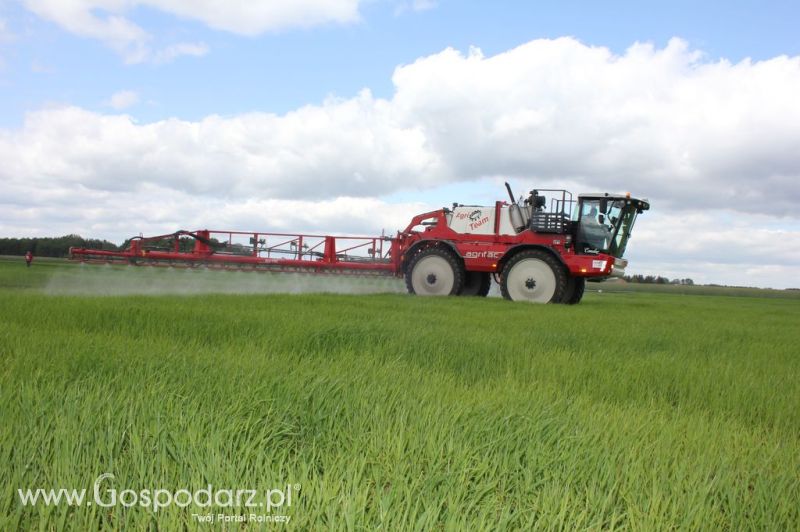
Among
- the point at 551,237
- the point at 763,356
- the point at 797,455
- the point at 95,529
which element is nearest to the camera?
the point at 95,529

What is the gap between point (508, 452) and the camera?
243 centimetres

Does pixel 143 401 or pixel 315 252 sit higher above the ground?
pixel 315 252

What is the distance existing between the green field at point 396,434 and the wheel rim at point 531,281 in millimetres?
8763

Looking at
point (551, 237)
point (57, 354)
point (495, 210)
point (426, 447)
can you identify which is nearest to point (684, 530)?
point (426, 447)

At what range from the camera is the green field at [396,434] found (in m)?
1.95

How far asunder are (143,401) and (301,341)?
8.79 feet

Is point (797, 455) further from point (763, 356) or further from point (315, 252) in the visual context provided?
point (315, 252)

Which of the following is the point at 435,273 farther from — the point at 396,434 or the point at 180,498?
the point at 180,498

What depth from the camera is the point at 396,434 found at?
2.46 metres

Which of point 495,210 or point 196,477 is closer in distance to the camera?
point 196,477

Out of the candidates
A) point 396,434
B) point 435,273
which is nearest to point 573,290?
point 435,273

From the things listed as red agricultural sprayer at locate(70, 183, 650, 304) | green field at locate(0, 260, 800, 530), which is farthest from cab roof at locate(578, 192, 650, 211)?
green field at locate(0, 260, 800, 530)

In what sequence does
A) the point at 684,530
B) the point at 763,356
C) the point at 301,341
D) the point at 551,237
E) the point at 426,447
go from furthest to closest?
the point at 551,237, the point at 763,356, the point at 301,341, the point at 426,447, the point at 684,530

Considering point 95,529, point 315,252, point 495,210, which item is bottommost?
point 95,529
